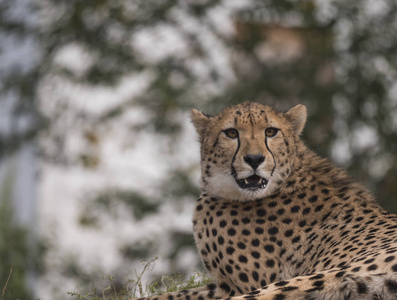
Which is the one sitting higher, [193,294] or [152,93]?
[152,93]

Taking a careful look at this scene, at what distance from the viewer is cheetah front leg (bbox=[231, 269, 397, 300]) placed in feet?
10.6

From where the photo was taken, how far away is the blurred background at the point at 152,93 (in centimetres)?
1282

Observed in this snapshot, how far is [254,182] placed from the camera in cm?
428

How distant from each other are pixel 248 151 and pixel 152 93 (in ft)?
30.1

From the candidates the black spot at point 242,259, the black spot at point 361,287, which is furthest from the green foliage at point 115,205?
the black spot at point 361,287

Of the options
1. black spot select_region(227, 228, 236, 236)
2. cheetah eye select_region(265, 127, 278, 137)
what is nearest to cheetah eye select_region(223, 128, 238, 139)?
cheetah eye select_region(265, 127, 278, 137)

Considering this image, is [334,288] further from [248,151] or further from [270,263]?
[248,151]

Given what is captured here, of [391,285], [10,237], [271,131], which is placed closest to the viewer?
[391,285]

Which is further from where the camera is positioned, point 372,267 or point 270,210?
point 270,210

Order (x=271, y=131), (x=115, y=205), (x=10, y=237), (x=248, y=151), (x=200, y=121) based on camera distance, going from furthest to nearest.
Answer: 1. (x=115, y=205)
2. (x=10, y=237)
3. (x=200, y=121)
4. (x=271, y=131)
5. (x=248, y=151)

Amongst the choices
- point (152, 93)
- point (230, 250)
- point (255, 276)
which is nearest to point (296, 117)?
point (230, 250)

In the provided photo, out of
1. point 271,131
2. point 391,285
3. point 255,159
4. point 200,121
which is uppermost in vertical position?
point 200,121

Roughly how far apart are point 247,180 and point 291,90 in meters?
8.91

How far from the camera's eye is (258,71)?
13359 mm
